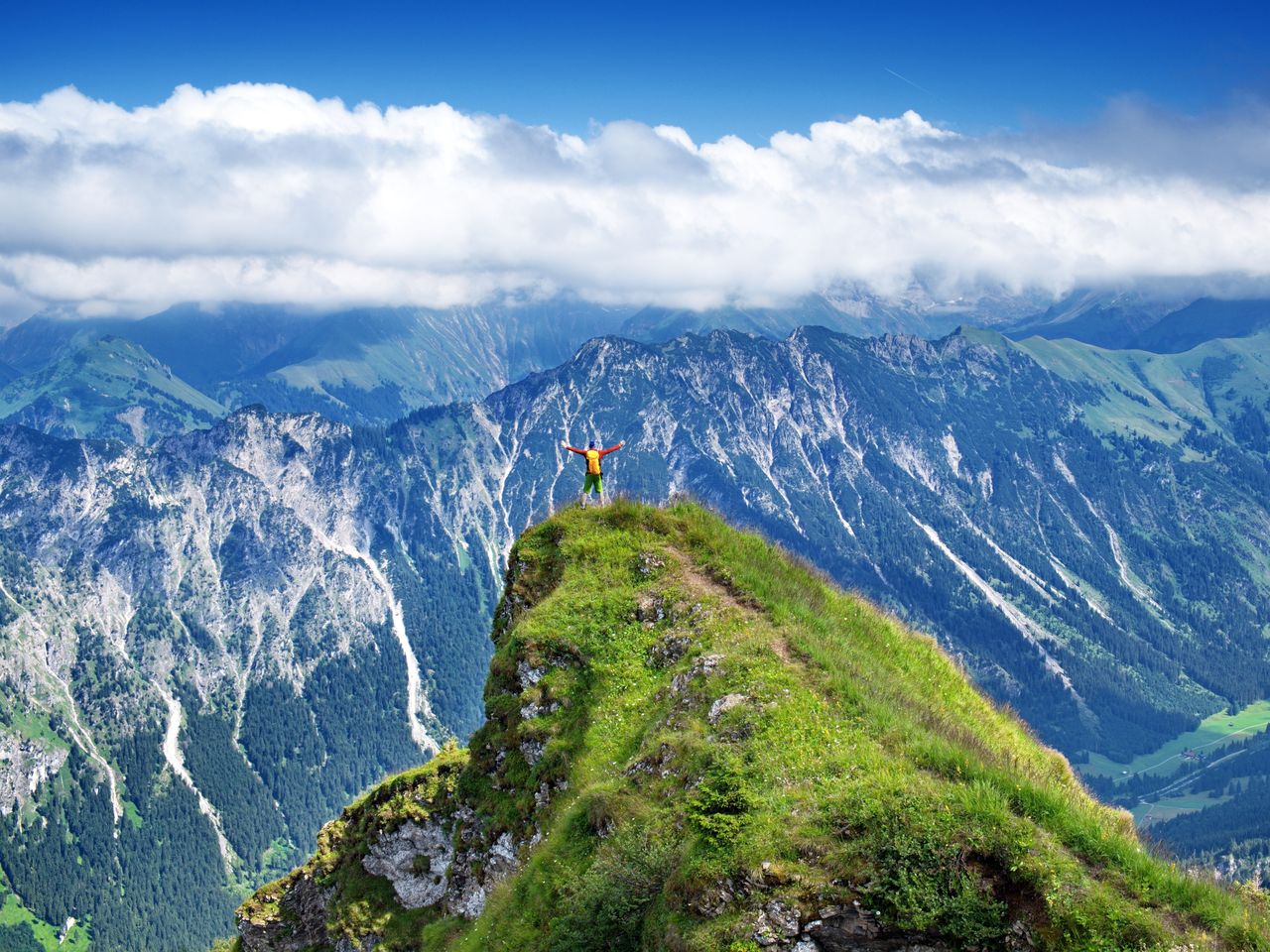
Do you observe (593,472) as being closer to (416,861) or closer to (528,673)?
(528,673)

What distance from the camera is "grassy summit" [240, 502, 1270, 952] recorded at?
2275cm

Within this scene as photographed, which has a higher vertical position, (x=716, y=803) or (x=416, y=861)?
(x=716, y=803)

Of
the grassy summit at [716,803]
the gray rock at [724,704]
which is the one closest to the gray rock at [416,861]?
the grassy summit at [716,803]

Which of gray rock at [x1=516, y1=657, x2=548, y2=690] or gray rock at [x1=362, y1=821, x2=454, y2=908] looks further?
gray rock at [x1=362, y1=821, x2=454, y2=908]

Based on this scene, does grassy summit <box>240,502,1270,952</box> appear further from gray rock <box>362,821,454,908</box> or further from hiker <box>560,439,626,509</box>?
hiker <box>560,439,626,509</box>

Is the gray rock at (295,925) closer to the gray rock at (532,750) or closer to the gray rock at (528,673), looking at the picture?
the gray rock at (532,750)

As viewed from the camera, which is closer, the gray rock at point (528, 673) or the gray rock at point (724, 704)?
the gray rock at point (724, 704)

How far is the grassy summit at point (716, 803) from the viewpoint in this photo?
22.8 metres

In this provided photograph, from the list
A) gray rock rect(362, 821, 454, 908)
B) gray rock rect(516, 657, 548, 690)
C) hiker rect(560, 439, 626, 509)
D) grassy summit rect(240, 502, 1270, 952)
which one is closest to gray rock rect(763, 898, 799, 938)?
grassy summit rect(240, 502, 1270, 952)

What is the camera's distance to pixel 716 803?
28125 millimetres

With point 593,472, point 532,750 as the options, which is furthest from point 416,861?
point 593,472

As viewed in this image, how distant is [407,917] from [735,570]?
78.7 ft

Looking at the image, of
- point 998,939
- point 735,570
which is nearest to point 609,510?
point 735,570

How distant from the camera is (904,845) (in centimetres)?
2342
